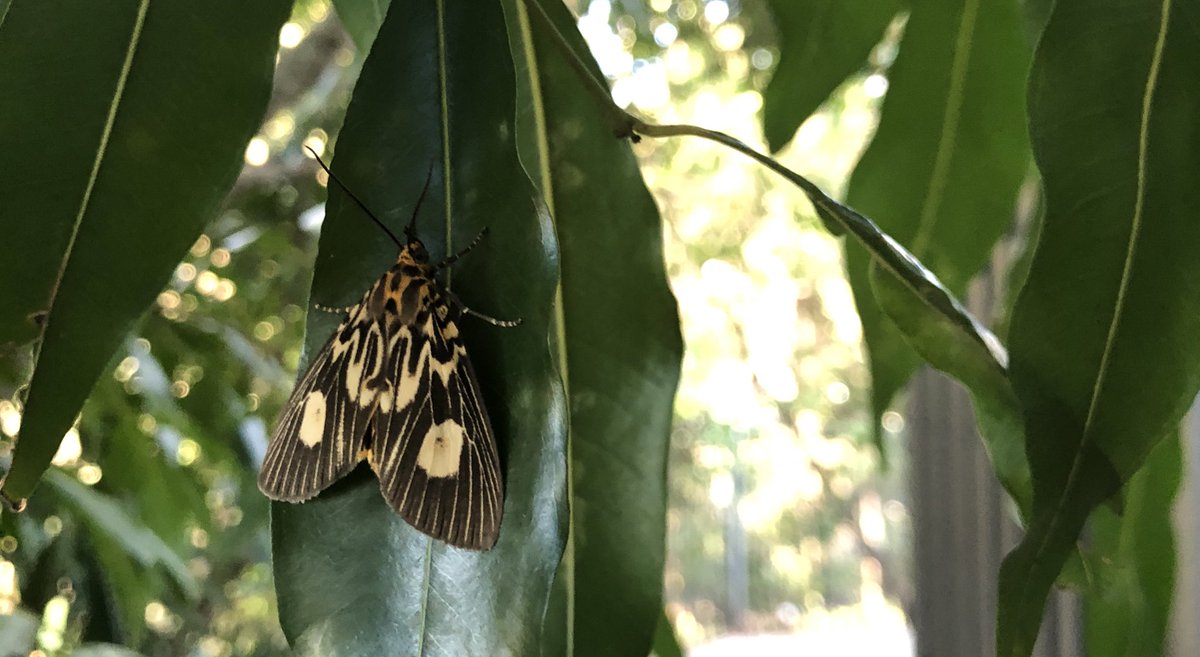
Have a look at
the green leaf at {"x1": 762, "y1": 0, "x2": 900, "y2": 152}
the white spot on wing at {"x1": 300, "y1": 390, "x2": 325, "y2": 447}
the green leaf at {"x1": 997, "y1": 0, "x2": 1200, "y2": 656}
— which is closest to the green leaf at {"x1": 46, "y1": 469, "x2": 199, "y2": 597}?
the white spot on wing at {"x1": 300, "y1": 390, "x2": 325, "y2": 447}

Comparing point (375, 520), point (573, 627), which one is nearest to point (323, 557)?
point (375, 520)

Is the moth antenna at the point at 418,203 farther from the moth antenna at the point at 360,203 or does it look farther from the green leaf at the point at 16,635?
the green leaf at the point at 16,635

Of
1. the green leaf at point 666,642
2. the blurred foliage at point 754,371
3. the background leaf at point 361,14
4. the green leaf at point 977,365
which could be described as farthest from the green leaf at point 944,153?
the blurred foliage at point 754,371

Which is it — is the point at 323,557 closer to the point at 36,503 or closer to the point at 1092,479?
the point at 1092,479

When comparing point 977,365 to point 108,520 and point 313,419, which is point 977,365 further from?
point 108,520

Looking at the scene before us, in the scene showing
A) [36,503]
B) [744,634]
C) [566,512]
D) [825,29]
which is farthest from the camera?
[744,634]

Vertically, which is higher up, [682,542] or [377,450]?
→ [682,542]
